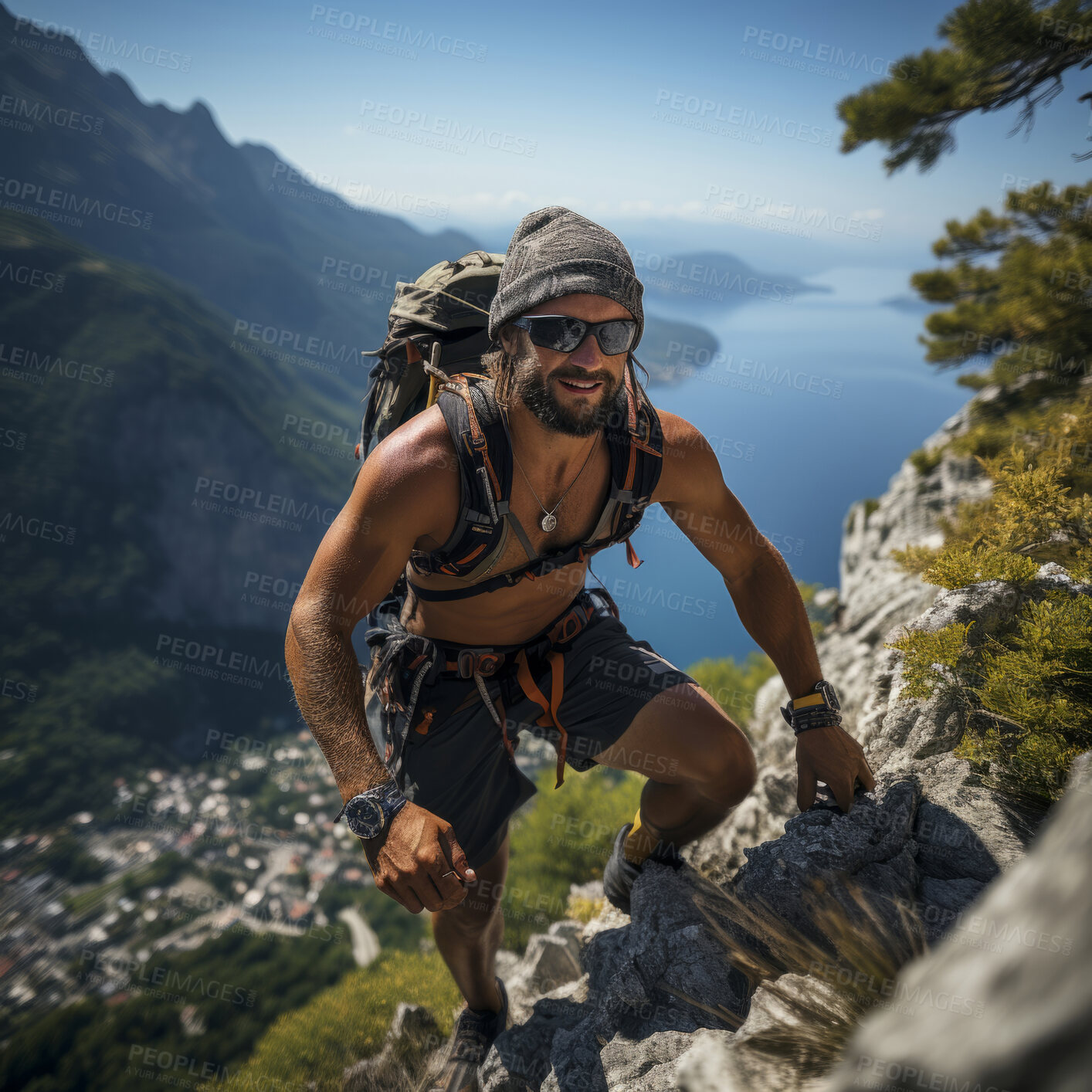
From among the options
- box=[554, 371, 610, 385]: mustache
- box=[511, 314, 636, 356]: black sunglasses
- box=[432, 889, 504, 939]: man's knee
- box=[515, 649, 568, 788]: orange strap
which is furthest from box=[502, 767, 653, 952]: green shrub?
box=[511, 314, 636, 356]: black sunglasses

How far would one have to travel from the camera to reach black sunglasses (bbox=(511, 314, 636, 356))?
298 centimetres

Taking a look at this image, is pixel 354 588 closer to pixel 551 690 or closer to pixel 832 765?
pixel 551 690

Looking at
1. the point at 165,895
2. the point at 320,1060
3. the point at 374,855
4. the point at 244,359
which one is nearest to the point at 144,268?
the point at 244,359

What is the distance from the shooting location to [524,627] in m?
3.78

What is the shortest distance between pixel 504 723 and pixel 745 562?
64.0 inches

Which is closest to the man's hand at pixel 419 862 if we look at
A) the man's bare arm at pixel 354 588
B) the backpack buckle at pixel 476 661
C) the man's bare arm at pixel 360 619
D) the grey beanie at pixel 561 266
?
the man's bare arm at pixel 360 619

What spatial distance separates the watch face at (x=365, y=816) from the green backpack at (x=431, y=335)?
2059mm

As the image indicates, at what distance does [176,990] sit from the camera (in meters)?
45.2

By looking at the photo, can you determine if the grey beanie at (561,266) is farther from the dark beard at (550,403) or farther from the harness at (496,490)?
the harness at (496,490)

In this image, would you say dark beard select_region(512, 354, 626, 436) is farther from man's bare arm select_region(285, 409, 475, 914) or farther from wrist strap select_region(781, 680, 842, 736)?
wrist strap select_region(781, 680, 842, 736)

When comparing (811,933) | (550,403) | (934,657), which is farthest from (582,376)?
(811,933)

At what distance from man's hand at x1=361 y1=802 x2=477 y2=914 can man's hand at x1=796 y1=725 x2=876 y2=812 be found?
70.9 inches

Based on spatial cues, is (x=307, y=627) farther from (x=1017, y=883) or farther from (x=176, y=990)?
(x=176, y=990)

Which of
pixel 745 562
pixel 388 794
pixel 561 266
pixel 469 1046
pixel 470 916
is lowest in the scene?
pixel 469 1046
